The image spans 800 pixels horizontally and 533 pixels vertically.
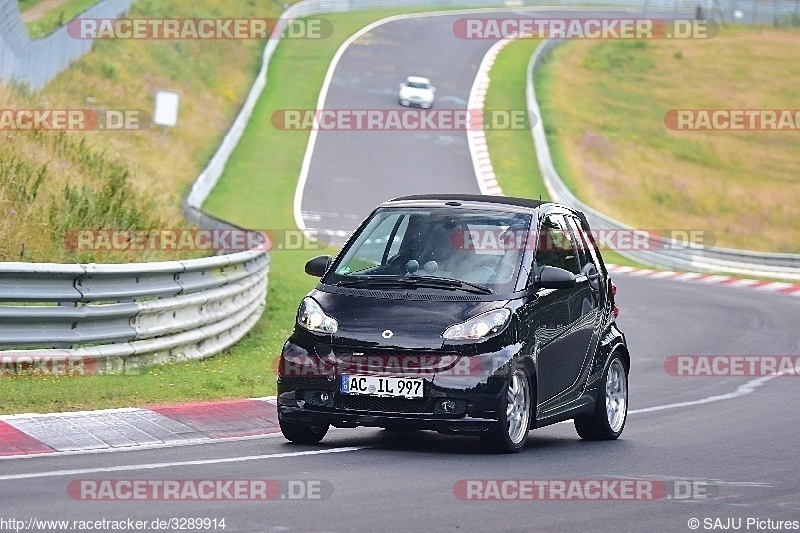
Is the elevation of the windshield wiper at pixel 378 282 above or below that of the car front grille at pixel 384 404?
above

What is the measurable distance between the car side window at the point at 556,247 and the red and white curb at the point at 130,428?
248cm

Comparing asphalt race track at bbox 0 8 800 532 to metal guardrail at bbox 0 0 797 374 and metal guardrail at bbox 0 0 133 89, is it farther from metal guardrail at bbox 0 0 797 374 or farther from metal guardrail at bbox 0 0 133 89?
metal guardrail at bbox 0 0 133 89

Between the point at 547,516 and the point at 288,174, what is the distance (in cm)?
3433

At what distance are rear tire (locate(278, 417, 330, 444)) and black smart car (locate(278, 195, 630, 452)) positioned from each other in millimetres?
11

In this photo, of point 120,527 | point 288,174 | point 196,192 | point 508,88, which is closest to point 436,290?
point 120,527

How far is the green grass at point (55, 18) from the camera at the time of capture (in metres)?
41.8

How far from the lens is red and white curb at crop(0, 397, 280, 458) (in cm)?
955

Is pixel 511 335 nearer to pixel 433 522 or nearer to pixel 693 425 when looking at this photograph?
pixel 433 522

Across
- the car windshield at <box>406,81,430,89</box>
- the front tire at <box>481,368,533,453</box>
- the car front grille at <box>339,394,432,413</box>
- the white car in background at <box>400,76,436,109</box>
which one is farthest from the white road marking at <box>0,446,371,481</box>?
the car windshield at <box>406,81,430,89</box>

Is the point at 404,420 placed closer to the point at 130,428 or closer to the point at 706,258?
the point at 130,428

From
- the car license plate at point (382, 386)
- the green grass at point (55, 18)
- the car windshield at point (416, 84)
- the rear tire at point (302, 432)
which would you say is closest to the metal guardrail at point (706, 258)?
the car windshield at point (416, 84)

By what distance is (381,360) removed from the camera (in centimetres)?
980

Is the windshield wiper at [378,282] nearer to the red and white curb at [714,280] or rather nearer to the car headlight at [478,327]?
the car headlight at [478,327]

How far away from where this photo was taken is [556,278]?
10336mm
